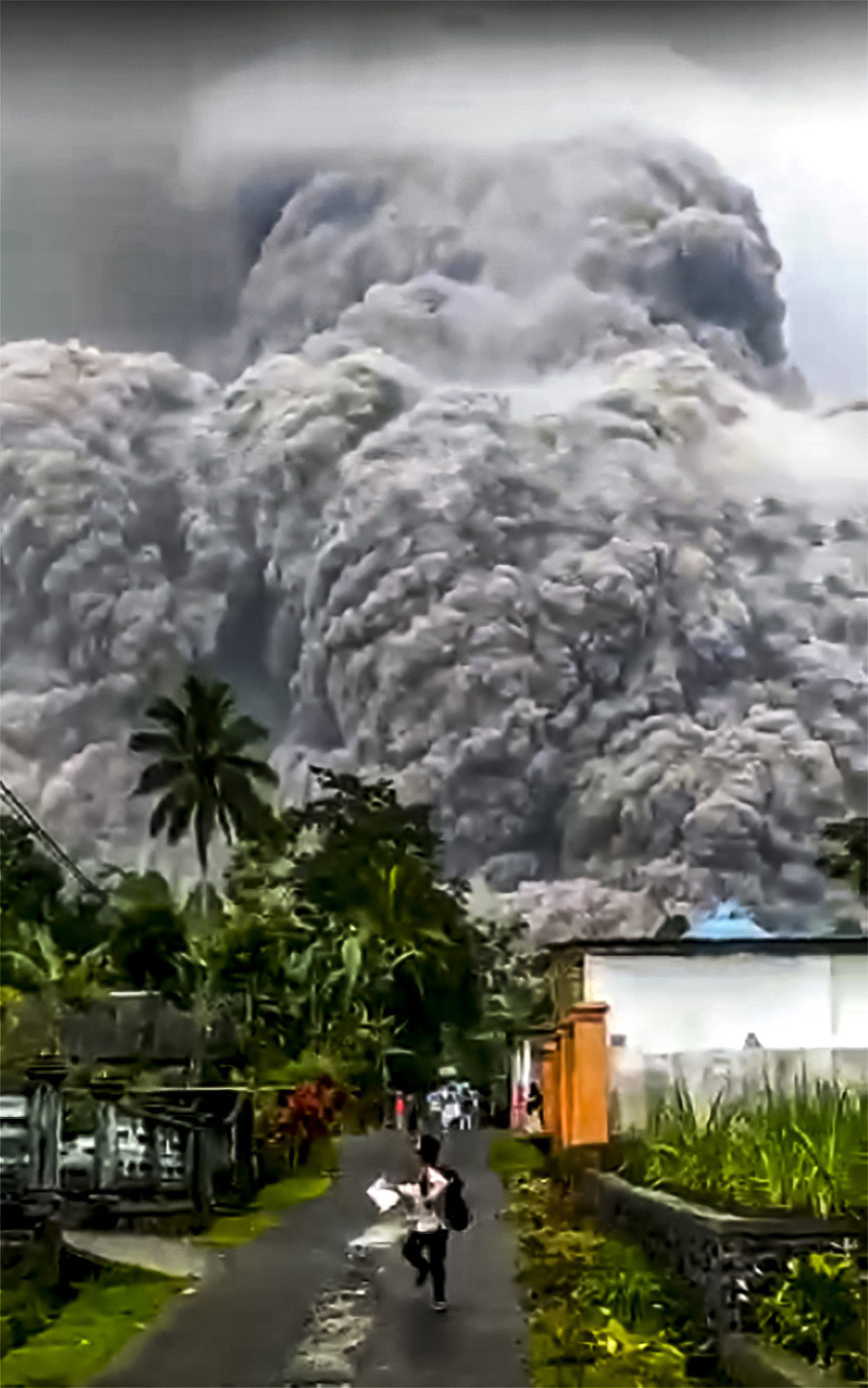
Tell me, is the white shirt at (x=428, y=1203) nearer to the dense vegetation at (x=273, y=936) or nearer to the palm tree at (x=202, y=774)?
the dense vegetation at (x=273, y=936)

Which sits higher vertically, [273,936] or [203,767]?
[203,767]

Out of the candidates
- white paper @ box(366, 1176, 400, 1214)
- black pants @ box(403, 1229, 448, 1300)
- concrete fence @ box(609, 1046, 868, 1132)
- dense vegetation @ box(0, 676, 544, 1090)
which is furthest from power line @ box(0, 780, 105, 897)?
concrete fence @ box(609, 1046, 868, 1132)

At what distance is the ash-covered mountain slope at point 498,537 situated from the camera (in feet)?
9.39

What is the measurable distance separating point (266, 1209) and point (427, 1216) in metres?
0.26

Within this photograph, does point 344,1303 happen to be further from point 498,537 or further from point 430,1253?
point 498,537

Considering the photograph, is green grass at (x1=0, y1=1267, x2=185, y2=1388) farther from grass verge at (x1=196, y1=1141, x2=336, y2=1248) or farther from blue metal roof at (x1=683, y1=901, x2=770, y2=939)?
blue metal roof at (x1=683, y1=901, x2=770, y2=939)

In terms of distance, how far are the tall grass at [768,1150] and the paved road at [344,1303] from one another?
29 cm

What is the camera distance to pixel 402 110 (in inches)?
123

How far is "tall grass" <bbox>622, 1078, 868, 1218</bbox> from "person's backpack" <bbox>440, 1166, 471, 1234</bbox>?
0.27 metres

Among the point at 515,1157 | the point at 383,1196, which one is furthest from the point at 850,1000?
the point at 383,1196

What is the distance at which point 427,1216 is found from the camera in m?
2.72

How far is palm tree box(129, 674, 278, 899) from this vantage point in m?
2.83

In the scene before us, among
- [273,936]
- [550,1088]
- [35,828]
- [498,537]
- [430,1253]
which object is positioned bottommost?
[430,1253]

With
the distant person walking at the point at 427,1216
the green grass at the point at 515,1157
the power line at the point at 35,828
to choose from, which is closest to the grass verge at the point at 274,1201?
the distant person walking at the point at 427,1216
